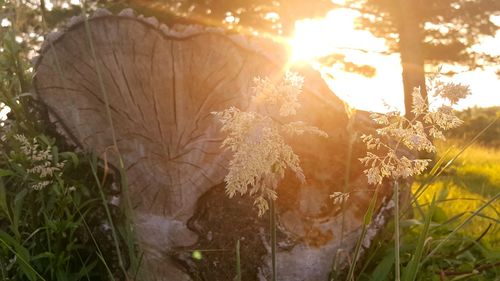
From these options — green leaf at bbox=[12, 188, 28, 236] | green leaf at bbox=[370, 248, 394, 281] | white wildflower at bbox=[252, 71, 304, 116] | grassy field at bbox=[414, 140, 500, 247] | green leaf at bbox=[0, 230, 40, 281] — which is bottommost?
grassy field at bbox=[414, 140, 500, 247]

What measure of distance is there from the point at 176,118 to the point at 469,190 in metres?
5.38

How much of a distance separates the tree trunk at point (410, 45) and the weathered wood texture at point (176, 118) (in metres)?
10.7

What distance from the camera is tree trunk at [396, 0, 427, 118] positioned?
1260 cm

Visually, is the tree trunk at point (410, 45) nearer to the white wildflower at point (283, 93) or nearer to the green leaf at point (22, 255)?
the green leaf at point (22, 255)

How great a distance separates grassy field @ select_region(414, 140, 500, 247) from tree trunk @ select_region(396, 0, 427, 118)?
75.6 inches

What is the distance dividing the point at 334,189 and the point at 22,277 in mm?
1326

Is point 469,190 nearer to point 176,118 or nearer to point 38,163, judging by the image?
point 176,118

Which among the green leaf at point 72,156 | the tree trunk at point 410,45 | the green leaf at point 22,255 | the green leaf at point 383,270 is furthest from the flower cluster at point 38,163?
the tree trunk at point 410,45

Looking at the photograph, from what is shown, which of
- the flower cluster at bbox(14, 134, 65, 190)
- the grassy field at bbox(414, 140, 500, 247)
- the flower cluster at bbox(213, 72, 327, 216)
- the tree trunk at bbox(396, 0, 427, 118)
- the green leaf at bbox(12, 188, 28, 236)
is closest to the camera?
the flower cluster at bbox(213, 72, 327, 216)

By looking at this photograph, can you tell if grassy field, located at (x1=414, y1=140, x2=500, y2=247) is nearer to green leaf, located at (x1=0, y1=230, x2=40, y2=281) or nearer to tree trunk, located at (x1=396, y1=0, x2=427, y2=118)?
green leaf, located at (x1=0, y1=230, x2=40, y2=281)

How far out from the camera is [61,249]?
236 cm

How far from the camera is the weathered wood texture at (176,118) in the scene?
236cm

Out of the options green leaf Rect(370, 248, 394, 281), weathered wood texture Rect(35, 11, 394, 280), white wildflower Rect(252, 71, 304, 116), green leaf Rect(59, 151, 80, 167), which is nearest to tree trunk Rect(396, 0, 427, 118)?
weathered wood texture Rect(35, 11, 394, 280)

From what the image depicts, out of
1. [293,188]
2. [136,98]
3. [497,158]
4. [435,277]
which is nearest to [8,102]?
[136,98]
